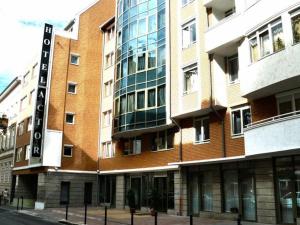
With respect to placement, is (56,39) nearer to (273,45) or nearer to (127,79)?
(127,79)

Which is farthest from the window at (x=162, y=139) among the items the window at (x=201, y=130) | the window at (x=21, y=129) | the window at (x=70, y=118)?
the window at (x=21, y=129)

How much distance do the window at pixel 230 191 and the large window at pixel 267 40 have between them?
21.7 ft

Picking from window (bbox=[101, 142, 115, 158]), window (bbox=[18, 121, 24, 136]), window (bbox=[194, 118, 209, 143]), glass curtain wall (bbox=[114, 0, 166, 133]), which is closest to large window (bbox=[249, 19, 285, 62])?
window (bbox=[194, 118, 209, 143])

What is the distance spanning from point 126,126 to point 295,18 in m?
16.0

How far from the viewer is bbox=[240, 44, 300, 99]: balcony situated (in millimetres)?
16047

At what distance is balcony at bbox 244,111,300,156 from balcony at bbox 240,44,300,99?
1.42 metres

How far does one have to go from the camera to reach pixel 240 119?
20984 millimetres

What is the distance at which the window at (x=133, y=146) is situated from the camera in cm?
3001

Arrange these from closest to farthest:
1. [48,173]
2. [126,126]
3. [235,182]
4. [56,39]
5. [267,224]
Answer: [267,224], [235,182], [126,126], [48,173], [56,39]

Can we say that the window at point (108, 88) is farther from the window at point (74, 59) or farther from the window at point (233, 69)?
the window at point (233, 69)

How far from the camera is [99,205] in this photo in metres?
34.9

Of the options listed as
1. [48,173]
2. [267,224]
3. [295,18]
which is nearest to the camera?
[295,18]

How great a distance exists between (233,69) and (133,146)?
38.0 ft

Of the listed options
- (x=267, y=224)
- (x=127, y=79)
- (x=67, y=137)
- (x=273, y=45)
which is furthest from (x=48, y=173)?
(x=273, y=45)
